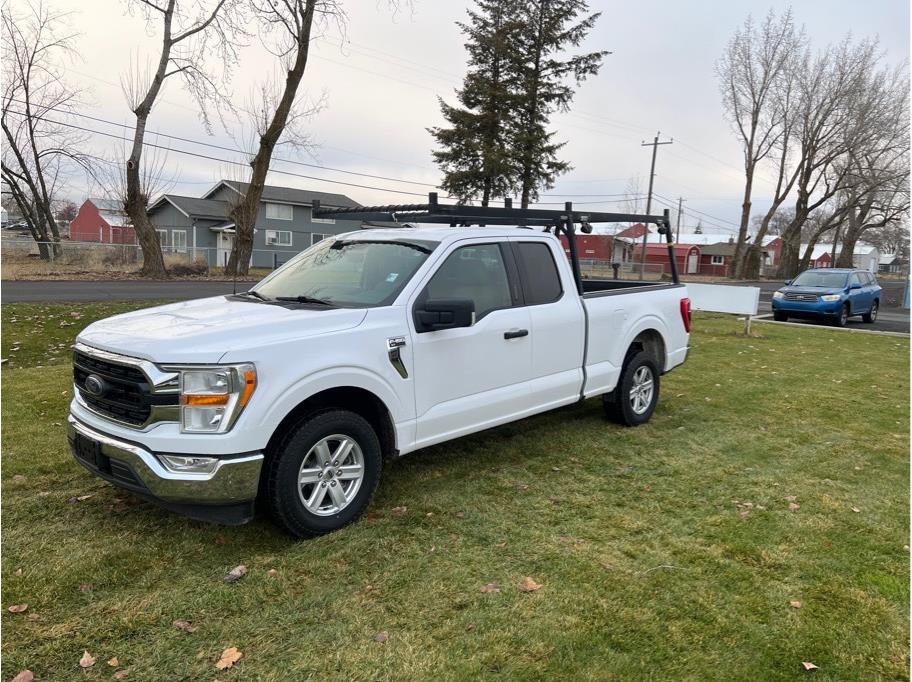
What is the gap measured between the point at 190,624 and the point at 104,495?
1787 millimetres

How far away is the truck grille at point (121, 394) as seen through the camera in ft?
11.1

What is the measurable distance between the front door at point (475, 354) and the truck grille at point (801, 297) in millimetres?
14600

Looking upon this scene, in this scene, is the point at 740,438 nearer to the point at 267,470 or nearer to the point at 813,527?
the point at 813,527

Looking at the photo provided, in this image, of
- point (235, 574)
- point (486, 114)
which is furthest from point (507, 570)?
point (486, 114)

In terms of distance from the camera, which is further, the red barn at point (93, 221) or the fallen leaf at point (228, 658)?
the red barn at point (93, 221)

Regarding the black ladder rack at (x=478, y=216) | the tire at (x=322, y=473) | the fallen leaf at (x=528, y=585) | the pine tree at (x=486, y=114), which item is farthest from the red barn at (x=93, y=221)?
the fallen leaf at (x=528, y=585)

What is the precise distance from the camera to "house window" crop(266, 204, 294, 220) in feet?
156

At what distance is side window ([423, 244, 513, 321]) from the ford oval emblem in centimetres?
197

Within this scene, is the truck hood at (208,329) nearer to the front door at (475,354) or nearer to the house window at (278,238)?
the front door at (475,354)

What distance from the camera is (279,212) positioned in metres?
48.1

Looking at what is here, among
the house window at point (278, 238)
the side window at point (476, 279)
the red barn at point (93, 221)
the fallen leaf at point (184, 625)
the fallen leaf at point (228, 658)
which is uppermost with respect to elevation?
the red barn at point (93, 221)

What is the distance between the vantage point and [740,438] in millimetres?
6133

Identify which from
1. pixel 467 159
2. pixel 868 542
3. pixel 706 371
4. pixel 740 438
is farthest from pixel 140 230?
pixel 868 542

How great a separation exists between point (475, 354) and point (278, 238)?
46071 mm
